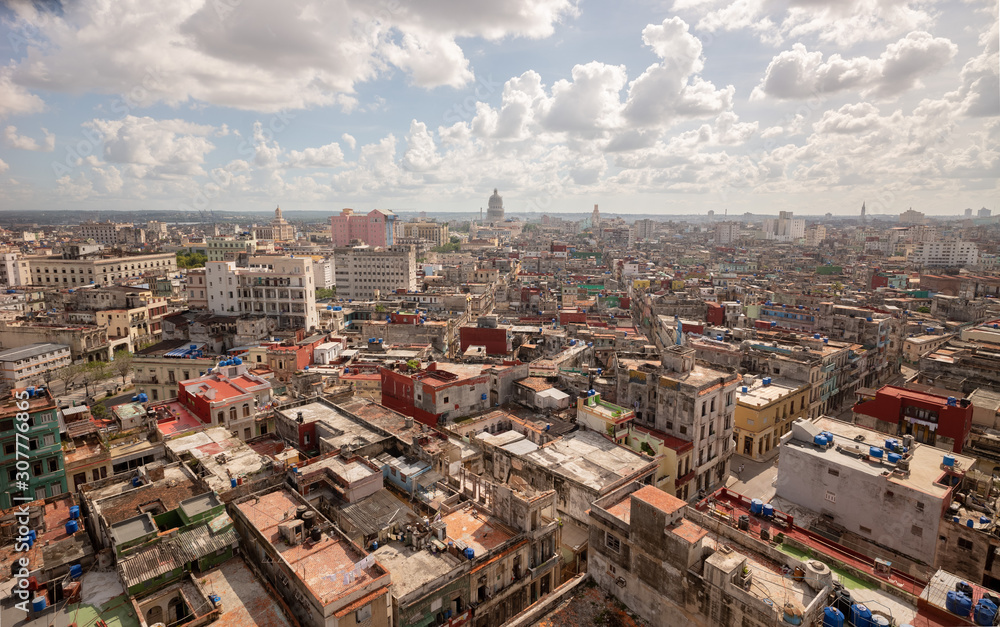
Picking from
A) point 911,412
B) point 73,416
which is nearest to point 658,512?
point 911,412

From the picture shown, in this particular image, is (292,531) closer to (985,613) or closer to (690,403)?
(985,613)

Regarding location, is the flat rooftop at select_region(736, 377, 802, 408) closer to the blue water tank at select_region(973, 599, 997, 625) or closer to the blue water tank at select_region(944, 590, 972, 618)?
the blue water tank at select_region(944, 590, 972, 618)

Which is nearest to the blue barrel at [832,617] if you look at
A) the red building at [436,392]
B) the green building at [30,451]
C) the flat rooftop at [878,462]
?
the flat rooftop at [878,462]

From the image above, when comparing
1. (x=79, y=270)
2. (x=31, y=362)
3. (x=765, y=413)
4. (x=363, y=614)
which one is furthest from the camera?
(x=79, y=270)

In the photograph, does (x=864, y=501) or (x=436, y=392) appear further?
(x=436, y=392)

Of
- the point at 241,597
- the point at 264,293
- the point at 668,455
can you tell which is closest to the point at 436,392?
the point at 668,455

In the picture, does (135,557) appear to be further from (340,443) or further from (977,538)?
(977,538)
